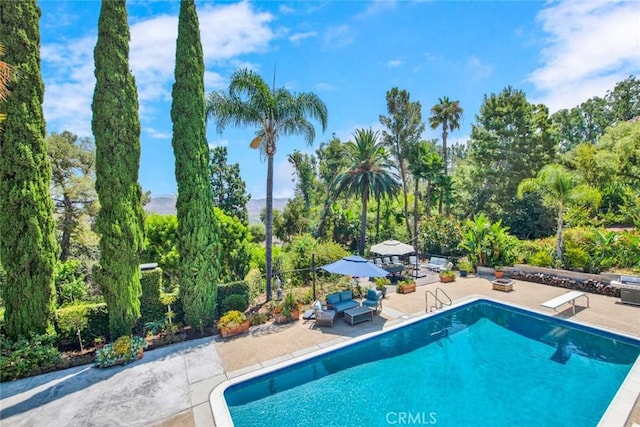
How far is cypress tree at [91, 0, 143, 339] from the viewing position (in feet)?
31.7

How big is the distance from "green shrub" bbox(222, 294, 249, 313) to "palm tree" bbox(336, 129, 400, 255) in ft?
43.6

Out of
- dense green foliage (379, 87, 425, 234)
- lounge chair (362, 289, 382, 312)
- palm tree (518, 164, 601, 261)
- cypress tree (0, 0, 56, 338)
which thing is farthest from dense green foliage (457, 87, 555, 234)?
cypress tree (0, 0, 56, 338)

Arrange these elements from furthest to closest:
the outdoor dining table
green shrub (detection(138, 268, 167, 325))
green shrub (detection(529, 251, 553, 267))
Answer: the outdoor dining table → green shrub (detection(529, 251, 553, 267)) → green shrub (detection(138, 268, 167, 325))

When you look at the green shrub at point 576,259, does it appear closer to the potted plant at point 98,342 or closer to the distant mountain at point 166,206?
the distant mountain at point 166,206

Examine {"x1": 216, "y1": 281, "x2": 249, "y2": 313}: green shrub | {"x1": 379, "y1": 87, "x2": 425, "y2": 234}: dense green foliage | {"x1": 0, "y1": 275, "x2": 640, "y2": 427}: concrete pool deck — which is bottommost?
{"x1": 0, "y1": 275, "x2": 640, "y2": 427}: concrete pool deck

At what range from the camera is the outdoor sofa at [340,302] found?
38.9 feet

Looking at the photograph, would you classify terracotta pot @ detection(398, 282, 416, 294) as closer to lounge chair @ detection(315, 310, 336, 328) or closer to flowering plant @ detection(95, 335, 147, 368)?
lounge chair @ detection(315, 310, 336, 328)

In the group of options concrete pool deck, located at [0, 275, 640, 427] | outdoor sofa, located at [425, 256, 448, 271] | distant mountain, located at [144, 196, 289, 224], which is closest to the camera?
concrete pool deck, located at [0, 275, 640, 427]

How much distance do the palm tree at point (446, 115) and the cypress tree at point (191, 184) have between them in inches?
982

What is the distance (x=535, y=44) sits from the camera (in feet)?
41.2

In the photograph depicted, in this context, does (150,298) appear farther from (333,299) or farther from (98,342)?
(333,299)

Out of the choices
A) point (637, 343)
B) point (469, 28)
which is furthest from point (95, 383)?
point (469, 28)

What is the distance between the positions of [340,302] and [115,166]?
9.70 meters

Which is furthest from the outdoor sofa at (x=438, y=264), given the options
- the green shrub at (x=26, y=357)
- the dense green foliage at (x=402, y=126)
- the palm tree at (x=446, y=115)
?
the green shrub at (x=26, y=357)
